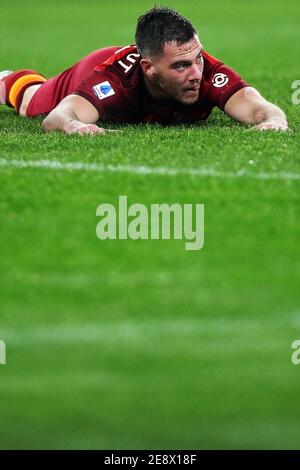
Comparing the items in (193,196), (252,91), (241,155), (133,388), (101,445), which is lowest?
(101,445)

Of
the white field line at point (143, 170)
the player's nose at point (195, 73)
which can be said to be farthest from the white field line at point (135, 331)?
the player's nose at point (195, 73)

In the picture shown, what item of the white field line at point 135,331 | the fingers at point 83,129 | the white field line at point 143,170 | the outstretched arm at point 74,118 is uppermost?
the outstretched arm at point 74,118

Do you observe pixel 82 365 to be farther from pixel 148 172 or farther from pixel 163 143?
pixel 163 143

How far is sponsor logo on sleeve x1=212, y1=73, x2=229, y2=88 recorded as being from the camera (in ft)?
29.9

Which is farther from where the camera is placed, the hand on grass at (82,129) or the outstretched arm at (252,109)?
the outstretched arm at (252,109)

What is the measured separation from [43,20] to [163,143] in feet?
46.5

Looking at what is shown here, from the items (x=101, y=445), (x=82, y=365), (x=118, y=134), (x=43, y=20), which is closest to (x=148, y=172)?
(x=118, y=134)

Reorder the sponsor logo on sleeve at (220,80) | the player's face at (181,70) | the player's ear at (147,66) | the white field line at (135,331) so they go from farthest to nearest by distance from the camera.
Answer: the sponsor logo on sleeve at (220,80)
the player's ear at (147,66)
the player's face at (181,70)
the white field line at (135,331)

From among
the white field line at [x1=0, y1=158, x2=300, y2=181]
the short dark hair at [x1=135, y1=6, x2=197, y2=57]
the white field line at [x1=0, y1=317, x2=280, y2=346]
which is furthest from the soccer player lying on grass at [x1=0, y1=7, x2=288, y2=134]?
the white field line at [x1=0, y1=317, x2=280, y2=346]

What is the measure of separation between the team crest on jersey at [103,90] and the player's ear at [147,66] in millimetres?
282

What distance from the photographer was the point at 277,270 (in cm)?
580

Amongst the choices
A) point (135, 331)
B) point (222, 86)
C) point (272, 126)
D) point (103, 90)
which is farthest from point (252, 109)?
point (135, 331)

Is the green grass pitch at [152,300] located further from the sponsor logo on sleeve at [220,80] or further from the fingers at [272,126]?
the sponsor logo on sleeve at [220,80]

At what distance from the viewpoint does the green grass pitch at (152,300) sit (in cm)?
460
